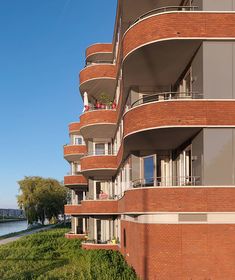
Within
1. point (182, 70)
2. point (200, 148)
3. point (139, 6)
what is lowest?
point (200, 148)

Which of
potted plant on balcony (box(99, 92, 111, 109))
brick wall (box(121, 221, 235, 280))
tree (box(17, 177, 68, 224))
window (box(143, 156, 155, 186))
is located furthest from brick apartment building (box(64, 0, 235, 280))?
tree (box(17, 177, 68, 224))

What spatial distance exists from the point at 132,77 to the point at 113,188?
587 inches

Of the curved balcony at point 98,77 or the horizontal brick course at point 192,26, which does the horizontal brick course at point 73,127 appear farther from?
the horizontal brick course at point 192,26

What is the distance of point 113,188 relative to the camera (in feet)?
110

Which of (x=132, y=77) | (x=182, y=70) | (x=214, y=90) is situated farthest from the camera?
(x=132, y=77)

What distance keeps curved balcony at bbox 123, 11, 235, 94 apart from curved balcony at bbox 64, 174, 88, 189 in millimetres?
23949

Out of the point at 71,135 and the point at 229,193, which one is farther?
the point at 71,135

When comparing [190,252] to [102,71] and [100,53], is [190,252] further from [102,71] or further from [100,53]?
[100,53]

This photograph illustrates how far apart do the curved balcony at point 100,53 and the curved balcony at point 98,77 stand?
9.66 ft

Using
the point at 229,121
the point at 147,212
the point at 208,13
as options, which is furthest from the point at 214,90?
the point at 147,212

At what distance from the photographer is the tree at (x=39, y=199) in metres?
75.9

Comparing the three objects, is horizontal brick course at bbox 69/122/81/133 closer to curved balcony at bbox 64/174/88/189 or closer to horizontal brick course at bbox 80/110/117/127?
curved balcony at bbox 64/174/88/189

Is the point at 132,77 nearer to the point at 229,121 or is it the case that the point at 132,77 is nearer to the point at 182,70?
the point at 182,70

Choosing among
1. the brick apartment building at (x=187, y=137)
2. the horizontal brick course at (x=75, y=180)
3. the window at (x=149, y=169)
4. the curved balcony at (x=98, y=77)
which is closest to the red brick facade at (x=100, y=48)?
the curved balcony at (x=98, y=77)
